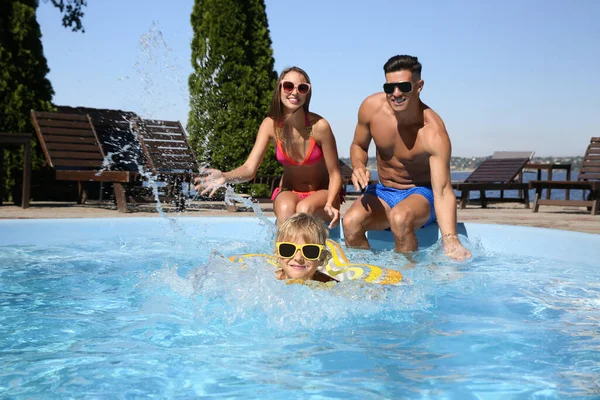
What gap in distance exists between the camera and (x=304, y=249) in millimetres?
→ 3447

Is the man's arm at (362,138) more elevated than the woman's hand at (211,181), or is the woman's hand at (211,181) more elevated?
the man's arm at (362,138)

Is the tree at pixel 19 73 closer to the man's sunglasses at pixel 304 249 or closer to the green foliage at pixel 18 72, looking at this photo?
the green foliage at pixel 18 72

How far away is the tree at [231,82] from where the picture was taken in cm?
1183

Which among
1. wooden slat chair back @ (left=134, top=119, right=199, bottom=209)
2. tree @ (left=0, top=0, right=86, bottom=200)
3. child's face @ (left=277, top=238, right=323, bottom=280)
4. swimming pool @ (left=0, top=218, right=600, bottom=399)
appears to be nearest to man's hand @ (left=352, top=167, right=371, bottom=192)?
swimming pool @ (left=0, top=218, right=600, bottom=399)

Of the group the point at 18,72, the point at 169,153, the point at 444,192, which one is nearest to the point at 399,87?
the point at 444,192

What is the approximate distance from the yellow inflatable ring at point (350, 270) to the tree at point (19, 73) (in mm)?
8045

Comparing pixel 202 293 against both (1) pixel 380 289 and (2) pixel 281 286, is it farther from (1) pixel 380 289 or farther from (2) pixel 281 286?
(1) pixel 380 289

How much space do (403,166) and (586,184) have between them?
641cm

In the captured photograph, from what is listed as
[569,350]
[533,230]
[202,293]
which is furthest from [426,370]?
[533,230]

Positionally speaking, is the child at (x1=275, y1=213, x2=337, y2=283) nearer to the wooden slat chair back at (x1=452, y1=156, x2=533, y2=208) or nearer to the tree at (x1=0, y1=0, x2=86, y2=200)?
the tree at (x1=0, y1=0, x2=86, y2=200)

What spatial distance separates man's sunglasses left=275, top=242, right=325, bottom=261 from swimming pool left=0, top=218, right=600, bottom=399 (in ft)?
0.54

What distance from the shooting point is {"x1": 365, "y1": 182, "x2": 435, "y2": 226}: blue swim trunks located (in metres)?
4.89

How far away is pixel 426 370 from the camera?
8.29 ft

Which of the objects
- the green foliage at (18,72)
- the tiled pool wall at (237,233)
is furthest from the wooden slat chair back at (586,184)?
the green foliage at (18,72)
